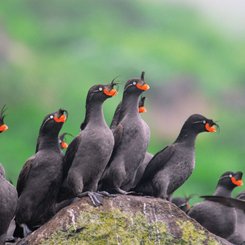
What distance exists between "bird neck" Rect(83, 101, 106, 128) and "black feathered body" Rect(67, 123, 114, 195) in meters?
0.14

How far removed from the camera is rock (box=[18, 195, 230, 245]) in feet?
26.9

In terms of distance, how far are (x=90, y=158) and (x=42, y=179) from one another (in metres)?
0.50

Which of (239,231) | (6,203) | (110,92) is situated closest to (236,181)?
(239,231)

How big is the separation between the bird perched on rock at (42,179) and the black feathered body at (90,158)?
0.18 m

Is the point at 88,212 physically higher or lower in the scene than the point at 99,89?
lower

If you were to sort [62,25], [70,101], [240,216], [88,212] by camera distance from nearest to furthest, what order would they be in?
[88,212]
[240,216]
[70,101]
[62,25]

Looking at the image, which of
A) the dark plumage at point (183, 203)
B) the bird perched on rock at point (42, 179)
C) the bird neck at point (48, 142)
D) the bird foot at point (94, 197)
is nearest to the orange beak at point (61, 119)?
the bird perched on rock at point (42, 179)

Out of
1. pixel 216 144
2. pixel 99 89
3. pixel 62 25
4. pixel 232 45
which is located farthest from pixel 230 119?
pixel 99 89

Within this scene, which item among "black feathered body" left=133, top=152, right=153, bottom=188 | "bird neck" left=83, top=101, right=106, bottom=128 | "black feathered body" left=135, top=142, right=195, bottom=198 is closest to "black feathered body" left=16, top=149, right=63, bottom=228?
"bird neck" left=83, top=101, right=106, bottom=128

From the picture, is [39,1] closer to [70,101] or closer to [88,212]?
[70,101]

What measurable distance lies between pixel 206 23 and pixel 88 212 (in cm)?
1542

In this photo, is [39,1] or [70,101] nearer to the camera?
[70,101]

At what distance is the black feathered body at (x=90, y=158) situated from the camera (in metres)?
8.85

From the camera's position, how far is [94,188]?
29.4ft
